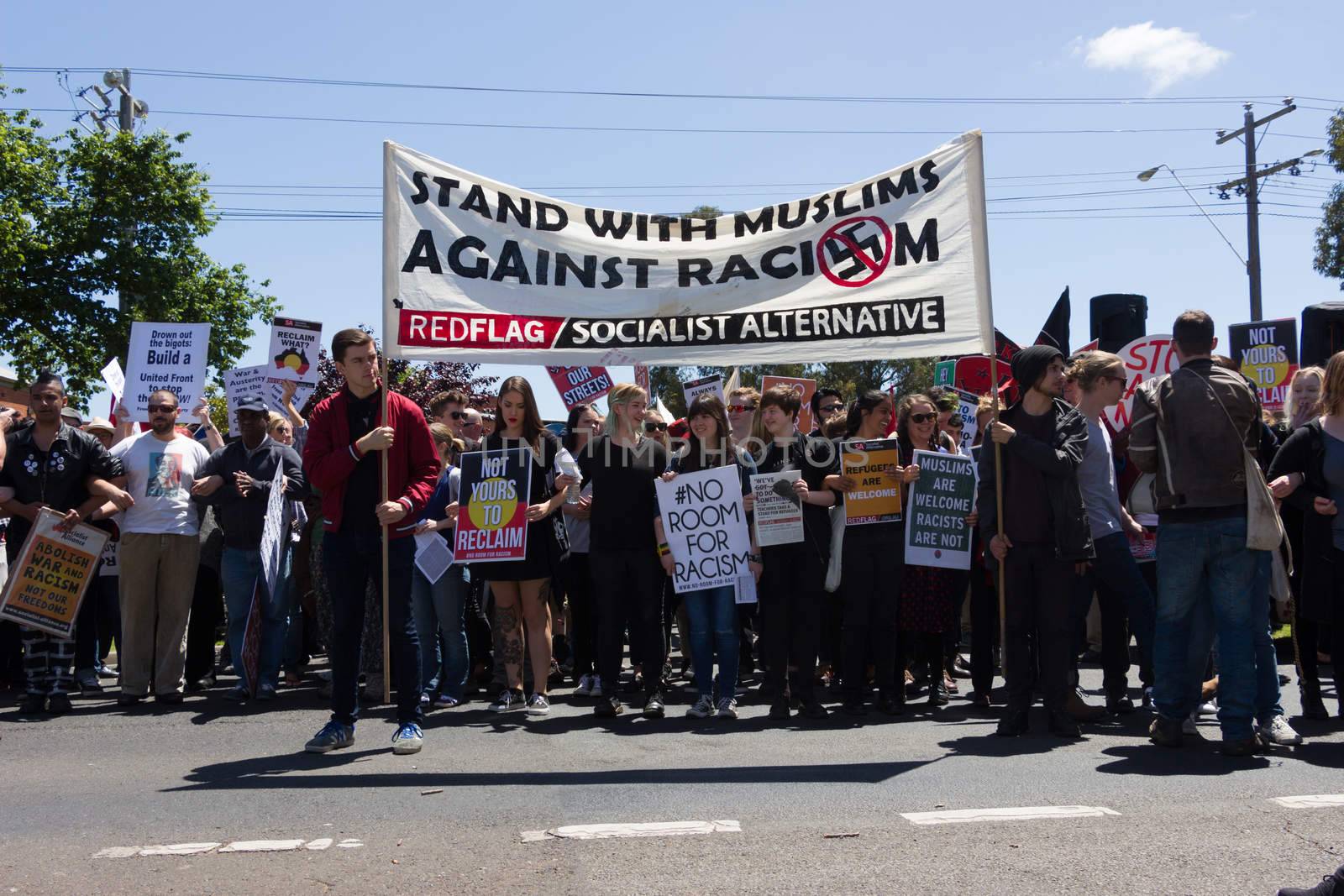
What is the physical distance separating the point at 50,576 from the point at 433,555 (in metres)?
2.80

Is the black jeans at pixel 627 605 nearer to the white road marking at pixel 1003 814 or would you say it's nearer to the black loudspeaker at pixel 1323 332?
the white road marking at pixel 1003 814

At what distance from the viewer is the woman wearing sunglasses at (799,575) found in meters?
7.86

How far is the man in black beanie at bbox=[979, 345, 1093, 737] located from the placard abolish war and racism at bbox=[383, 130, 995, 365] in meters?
0.48

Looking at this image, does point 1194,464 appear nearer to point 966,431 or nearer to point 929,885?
point 929,885

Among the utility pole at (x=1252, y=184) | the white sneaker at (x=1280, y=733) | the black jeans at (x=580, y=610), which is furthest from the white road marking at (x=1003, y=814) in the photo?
the utility pole at (x=1252, y=184)

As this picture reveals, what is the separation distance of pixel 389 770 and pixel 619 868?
7.34 ft

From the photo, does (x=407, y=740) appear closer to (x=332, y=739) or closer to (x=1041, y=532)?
(x=332, y=739)

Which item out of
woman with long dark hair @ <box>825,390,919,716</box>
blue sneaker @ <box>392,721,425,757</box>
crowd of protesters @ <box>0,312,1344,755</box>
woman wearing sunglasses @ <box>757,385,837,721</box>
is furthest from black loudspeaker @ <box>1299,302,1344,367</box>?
blue sneaker @ <box>392,721,425,757</box>

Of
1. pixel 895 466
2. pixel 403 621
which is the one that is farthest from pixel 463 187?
pixel 895 466

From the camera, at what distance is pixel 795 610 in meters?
7.96

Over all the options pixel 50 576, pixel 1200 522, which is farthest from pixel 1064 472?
pixel 50 576

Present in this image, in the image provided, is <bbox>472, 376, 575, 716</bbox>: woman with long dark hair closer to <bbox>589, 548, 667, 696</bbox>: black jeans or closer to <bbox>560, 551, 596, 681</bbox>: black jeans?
<bbox>589, 548, 667, 696</bbox>: black jeans

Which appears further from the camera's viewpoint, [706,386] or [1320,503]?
[706,386]

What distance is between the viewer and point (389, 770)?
20.5 feet
